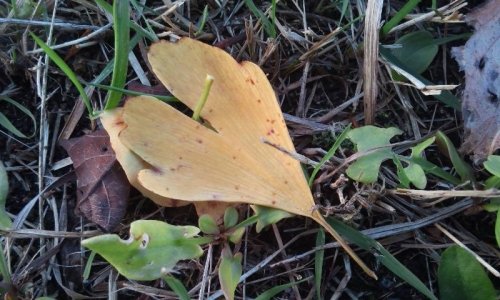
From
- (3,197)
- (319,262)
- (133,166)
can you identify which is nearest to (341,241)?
(319,262)

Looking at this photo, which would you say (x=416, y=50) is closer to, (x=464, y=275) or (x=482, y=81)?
(x=482, y=81)

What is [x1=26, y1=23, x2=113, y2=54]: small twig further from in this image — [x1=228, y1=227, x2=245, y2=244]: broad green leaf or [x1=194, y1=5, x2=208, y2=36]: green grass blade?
[x1=228, y1=227, x2=245, y2=244]: broad green leaf

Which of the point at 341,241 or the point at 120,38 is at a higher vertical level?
the point at 120,38

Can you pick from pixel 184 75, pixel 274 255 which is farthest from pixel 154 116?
pixel 274 255

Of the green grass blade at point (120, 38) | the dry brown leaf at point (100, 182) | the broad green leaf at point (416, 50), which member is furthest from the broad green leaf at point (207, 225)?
the broad green leaf at point (416, 50)

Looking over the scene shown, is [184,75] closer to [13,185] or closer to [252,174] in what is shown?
[252,174]

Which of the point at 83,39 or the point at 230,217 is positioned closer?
the point at 230,217

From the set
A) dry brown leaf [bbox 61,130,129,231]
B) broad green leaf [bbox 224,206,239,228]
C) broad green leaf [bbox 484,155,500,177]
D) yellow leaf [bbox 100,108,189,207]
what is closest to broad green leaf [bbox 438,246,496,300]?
broad green leaf [bbox 484,155,500,177]

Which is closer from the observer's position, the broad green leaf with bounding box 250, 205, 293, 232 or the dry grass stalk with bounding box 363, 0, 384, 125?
the broad green leaf with bounding box 250, 205, 293, 232
